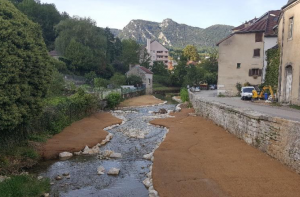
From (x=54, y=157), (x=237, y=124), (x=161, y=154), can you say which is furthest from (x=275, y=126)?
(x=54, y=157)

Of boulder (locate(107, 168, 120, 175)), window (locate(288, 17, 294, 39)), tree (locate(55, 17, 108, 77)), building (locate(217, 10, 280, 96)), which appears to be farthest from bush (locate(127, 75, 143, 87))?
boulder (locate(107, 168, 120, 175))

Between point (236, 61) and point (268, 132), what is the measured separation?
2611 centimetres

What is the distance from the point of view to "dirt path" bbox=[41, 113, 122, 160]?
14.1 metres

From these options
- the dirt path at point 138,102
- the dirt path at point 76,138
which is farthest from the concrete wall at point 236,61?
the dirt path at point 76,138

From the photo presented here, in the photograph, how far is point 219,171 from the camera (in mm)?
10227

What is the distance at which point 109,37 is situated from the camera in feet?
253

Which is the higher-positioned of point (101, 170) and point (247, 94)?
point (247, 94)

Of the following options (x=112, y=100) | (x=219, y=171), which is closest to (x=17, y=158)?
(x=219, y=171)

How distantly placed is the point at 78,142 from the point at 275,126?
10.6 m

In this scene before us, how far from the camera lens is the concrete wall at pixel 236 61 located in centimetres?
3475

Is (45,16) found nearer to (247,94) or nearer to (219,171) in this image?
(247,94)

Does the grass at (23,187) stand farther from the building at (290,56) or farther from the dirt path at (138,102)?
the dirt path at (138,102)

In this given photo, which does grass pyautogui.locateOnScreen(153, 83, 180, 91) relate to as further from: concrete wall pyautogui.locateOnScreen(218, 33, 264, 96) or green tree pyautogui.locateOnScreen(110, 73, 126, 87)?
concrete wall pyautogui.locateOnScreen(218, 33, 264, 96)

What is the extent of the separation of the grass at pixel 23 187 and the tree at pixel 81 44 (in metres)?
44.4
